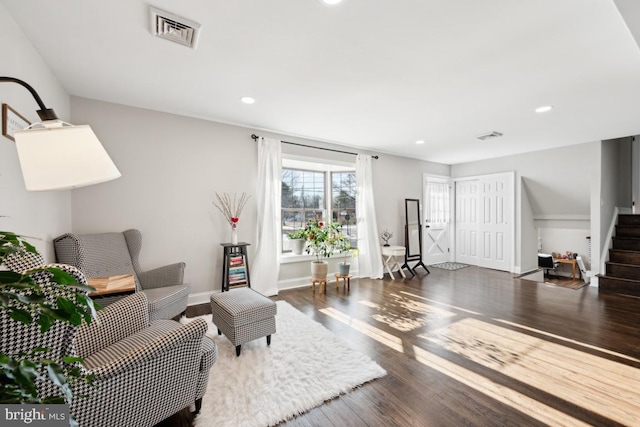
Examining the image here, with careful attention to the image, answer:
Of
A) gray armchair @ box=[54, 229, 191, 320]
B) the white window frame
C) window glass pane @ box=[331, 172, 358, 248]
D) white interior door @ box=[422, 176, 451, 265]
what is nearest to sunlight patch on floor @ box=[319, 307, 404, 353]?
the white window frame

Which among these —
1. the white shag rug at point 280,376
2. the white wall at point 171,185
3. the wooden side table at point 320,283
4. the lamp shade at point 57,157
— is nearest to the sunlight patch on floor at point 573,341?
the white shag rug at point 280,376

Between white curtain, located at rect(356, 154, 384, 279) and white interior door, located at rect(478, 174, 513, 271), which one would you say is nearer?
white curtain, located at rect(356, 154, 384, 279)

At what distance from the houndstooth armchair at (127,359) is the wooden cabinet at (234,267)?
1.81m

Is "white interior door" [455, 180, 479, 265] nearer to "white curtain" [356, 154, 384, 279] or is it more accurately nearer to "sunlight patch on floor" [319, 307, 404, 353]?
"white curtain" [356, 154, 384, 279]

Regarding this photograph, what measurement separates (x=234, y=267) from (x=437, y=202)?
4997 millimetres

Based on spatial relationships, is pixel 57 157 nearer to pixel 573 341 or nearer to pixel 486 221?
pixel 573 341

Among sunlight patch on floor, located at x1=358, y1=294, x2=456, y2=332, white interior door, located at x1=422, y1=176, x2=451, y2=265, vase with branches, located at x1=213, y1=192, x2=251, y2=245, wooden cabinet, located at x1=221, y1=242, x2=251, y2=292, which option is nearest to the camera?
sunlight patch on floor, located at x1=358, y1=294, x2=456, y2=332

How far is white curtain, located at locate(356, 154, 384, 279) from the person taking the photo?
5117 millimetres

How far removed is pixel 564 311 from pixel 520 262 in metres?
2.42

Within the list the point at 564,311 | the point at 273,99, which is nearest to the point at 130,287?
the point at 273,99

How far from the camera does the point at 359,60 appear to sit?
7.55 ft

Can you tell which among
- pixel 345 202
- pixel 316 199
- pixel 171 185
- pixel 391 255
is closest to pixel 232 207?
pixel 171 185

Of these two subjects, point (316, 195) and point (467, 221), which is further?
point (467, 221)

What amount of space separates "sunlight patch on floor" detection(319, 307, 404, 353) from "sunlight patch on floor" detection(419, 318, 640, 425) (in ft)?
1.20
